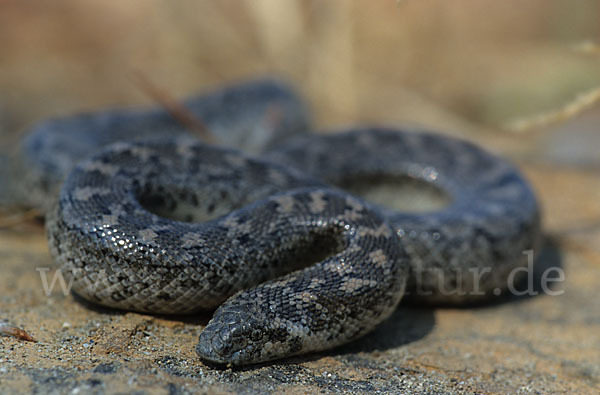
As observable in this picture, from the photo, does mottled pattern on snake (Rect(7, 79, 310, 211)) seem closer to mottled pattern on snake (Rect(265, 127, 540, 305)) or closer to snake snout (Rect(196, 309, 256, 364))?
mottled pattern on snake (Rect(265, 127, 540, 305))

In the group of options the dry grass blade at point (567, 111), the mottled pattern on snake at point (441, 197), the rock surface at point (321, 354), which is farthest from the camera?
the mottled pattern on snake at point (441, 197)

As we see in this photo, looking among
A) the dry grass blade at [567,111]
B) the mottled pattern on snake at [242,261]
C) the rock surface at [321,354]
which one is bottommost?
the rock surface at [321,354]

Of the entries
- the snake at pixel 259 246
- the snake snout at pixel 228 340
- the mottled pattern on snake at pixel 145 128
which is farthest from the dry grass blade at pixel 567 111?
the mottled pattern on snake at pixel 145 128

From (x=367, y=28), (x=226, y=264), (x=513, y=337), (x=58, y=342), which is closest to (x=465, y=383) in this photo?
(x=513, y=337)

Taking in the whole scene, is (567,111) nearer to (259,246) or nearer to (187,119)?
(259,246)

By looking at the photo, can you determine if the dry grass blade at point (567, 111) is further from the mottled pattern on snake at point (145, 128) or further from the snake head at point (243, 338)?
the mottled pattern on snake at point (145, 128)

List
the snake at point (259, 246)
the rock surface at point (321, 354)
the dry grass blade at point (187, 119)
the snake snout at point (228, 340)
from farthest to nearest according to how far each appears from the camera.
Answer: the dry grass blade at point (187, 119)
the snake at point (259, 246)
the snake snout at point (228, 340)
the rock surface at point (321, 354)

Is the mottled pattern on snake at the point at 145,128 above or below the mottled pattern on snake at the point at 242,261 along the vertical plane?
above
